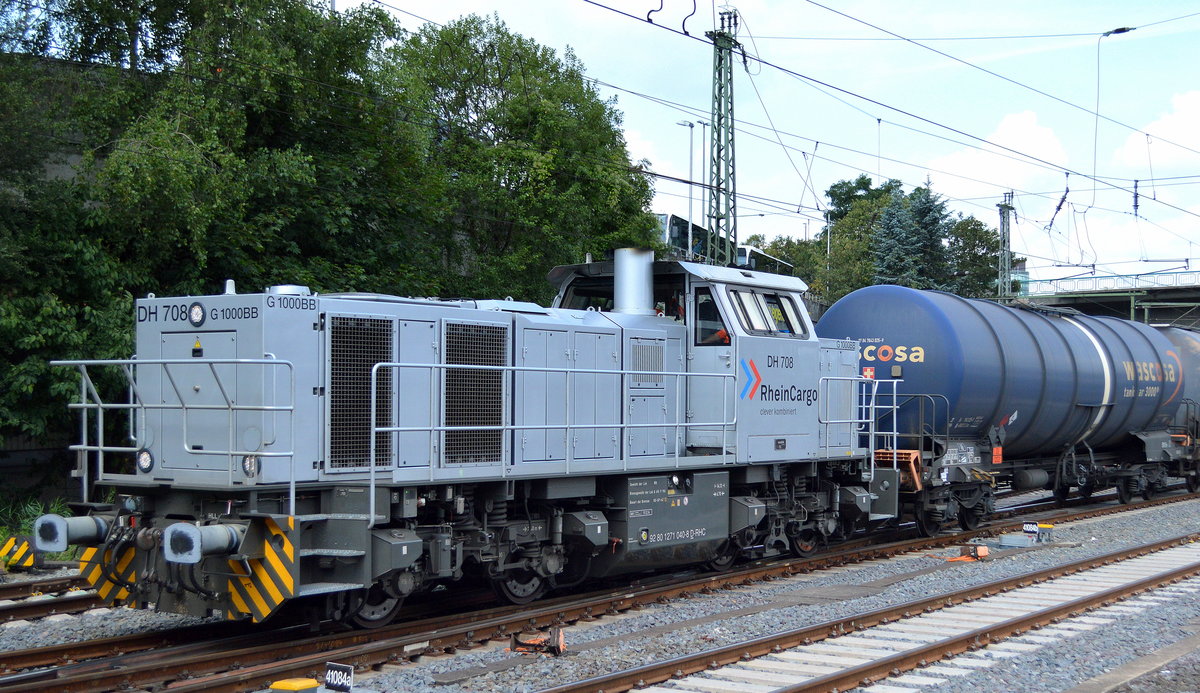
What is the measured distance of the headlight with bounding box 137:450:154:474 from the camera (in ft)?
27.6

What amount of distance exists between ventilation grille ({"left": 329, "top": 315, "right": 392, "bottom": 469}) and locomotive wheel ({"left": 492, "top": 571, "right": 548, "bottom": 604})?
189cm

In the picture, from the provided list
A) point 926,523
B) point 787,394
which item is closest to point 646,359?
point 787,394

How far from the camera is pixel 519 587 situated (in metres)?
9.82

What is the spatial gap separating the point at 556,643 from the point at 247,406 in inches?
118

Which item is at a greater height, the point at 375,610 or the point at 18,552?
the point at 18,552

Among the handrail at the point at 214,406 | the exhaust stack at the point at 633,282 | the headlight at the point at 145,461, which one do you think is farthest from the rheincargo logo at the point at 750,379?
the headlight at the point at 145,461

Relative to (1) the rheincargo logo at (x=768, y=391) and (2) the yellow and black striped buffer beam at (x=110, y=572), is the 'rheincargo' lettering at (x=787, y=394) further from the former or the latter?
(2) the yellow and black striped buffer beam at (x=110, y=572)

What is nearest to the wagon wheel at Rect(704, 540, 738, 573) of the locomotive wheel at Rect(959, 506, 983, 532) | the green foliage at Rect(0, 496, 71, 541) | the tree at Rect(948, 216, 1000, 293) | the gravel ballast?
the gravel ballast

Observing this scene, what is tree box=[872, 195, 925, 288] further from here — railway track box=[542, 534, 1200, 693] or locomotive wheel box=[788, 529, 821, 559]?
railway track box=[542, 534, 1200, 693]

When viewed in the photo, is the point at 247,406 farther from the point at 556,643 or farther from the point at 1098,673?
the point at 1098,673

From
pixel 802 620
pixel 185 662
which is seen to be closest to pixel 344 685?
pixel 185 662

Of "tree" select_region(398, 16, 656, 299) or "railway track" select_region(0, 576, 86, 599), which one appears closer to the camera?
"railway track" select_region(0, 576, 86, 599)

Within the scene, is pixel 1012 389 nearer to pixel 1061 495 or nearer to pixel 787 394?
pixel 787 394

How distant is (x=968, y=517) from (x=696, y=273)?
7.76 m
